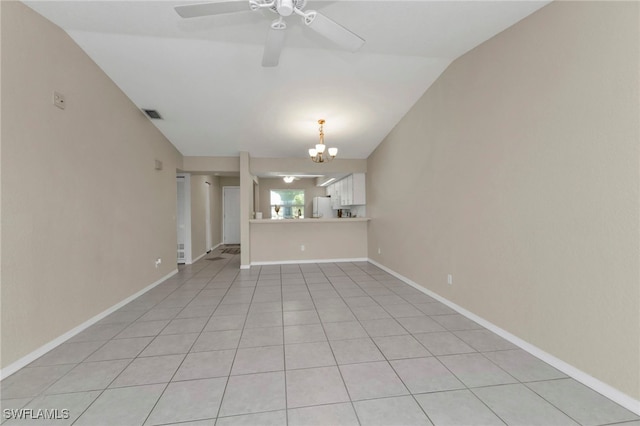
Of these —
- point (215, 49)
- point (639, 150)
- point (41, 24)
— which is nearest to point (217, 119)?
point (215, 49)

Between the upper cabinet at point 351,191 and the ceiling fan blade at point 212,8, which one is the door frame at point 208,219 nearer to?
the upper cabinet at point 351,191

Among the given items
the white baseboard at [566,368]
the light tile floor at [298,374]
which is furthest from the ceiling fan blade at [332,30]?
the white baseboard at [566,368]

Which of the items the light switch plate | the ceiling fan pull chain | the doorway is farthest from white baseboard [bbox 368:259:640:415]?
the doorway

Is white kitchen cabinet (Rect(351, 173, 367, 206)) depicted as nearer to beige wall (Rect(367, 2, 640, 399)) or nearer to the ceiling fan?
beige wall (Rect(367, 2, 640, 399))

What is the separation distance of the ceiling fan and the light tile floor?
2.45 metres

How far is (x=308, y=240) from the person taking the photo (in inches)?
250

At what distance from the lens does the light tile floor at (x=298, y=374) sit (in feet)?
5.16

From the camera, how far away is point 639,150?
1.55 meters

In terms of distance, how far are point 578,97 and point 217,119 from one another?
4.22 metres

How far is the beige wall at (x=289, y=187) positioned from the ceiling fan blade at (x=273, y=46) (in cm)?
709

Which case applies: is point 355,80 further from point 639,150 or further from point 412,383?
point 412,383

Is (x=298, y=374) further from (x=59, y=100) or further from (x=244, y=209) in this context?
(x=244, y=209)

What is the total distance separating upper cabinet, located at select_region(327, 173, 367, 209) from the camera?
6.38m

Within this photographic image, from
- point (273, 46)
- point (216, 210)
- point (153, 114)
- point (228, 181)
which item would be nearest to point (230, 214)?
point (216, 210)
